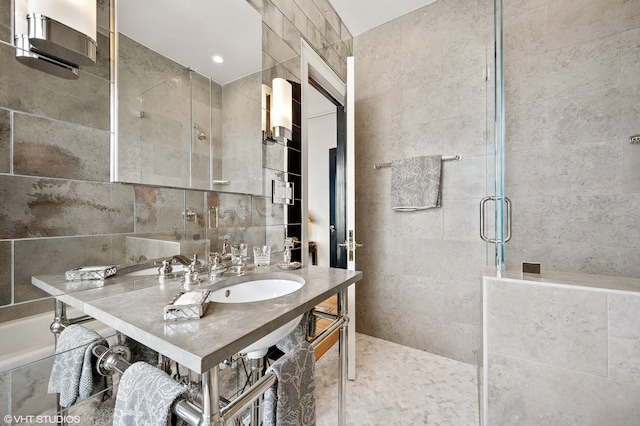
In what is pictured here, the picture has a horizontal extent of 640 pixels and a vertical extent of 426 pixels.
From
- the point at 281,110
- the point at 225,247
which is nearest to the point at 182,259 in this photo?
the point at 225,247

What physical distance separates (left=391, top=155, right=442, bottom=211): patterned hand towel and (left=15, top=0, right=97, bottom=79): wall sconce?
1.91 metres

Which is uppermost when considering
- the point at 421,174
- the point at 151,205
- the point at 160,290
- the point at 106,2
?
the point at 106,2

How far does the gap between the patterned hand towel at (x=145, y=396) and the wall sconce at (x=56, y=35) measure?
82 centimetres

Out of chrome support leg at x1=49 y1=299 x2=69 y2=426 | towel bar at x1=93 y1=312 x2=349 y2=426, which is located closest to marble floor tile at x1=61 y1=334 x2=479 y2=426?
towel bar at x1=93 y1=312 x2=349 y2=426

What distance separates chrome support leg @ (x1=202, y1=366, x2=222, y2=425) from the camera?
0.50 m

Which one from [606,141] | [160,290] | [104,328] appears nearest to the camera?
[104,328]

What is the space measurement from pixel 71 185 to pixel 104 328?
0.41 meters

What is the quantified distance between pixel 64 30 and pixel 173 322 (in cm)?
83

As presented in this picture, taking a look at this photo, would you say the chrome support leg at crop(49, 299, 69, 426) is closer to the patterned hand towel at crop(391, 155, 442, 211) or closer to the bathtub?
the bathtub

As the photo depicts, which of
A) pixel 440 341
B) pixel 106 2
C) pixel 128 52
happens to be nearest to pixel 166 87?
pixel 128 52

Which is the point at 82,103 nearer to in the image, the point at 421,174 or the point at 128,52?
the point at 128,52

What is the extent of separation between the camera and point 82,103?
28.2 inches

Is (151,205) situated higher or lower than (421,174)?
lower

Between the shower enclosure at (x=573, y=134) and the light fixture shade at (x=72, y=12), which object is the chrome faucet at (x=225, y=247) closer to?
the light fixture shade at (x=72, y=12)
